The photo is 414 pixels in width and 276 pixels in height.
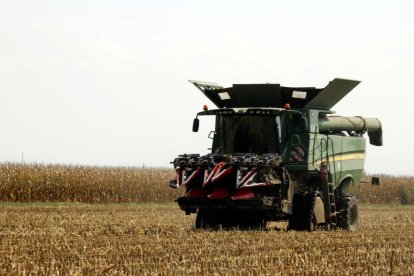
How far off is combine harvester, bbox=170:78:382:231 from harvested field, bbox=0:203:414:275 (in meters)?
0.68

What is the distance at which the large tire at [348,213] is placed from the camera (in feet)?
62.4

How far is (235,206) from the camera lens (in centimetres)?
1586

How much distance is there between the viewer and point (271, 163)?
16.0 metres

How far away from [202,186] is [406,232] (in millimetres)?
5058

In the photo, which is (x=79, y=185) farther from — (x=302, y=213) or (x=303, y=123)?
(x=303, y=123)

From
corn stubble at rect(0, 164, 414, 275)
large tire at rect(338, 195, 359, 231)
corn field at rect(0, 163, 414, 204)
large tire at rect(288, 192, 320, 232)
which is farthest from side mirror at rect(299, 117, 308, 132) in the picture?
corn field at rect(0, 163, 414, 204)

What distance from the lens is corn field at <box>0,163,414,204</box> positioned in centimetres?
3170

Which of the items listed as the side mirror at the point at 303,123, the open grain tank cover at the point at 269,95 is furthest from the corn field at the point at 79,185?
the side mirror at the point at 303,123

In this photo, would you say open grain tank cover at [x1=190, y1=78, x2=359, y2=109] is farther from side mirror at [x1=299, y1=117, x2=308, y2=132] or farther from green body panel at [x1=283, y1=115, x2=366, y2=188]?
side mirror at [x1=299, y1=117, x2=308, y2=132]

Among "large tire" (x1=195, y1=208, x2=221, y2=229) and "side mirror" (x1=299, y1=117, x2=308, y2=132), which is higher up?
"side mirror" (x1=299, y1=117, x2=308, y2=132)

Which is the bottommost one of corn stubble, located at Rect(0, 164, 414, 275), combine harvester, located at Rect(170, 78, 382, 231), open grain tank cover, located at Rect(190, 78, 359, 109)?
corn stubble, located at Rect(0, 164, 414, 275)

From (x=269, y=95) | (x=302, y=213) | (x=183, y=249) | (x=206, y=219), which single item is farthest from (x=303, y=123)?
(x=183, y=249)

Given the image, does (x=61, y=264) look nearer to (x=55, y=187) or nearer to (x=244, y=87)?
(x=244, y=87)

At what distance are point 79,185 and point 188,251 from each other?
834 inches
